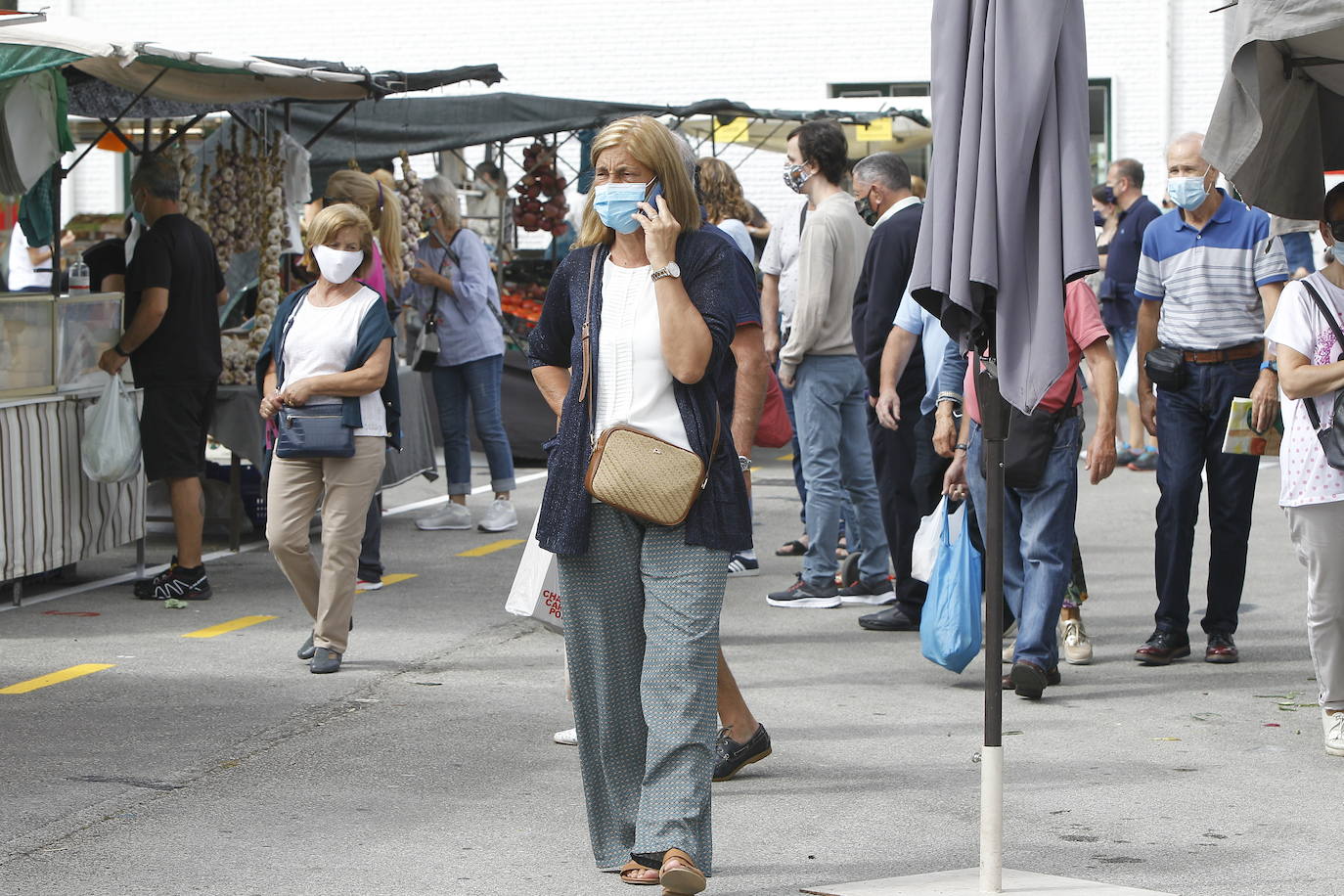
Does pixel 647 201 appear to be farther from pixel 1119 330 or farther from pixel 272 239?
pixel 1119 330

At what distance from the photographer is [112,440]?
28.7ft

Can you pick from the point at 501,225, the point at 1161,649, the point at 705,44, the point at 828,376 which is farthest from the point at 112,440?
the point at 705,44

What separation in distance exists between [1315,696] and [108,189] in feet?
67.9

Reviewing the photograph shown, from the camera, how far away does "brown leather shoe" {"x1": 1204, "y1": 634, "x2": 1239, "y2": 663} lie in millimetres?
7383

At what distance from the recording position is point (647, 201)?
14.6ft

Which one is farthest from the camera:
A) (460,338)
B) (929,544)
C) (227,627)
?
(460,338)

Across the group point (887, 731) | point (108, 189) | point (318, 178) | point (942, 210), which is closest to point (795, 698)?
point (887, 731)

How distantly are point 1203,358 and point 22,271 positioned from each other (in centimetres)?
1359

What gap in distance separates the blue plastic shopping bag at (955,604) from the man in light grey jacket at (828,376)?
75.0 inches

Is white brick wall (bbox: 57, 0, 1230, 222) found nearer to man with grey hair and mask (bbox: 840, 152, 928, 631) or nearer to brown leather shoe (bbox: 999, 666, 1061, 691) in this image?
man with grey hair and mask (bbox: 840, 152, 928, 631)

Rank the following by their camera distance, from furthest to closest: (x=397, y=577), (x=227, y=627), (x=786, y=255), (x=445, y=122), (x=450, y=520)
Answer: (x=445, y=122)
(x=450, y=520)
(x=786, y=255)
(x=397, y=577)
(x=227, y=627)

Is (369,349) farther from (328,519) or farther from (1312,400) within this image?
(1312,400)

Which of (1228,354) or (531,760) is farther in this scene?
(1228,354)

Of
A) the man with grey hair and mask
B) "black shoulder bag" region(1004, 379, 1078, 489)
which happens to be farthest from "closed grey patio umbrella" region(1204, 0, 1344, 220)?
the man with grey hair and mask
